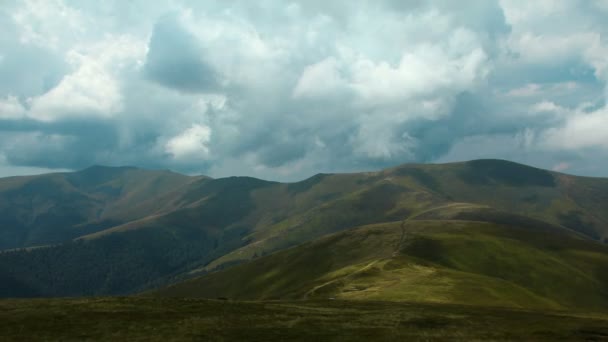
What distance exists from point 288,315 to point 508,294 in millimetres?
77407

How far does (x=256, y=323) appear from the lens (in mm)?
69750

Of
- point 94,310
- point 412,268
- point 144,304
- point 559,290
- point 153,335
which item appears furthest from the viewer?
point 559,290

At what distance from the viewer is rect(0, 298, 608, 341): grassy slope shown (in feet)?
201

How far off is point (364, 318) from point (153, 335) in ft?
109

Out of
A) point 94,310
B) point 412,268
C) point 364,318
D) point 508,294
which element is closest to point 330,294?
point 412,268

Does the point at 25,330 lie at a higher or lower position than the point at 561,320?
higher

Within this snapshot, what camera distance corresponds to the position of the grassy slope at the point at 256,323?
6119 cm

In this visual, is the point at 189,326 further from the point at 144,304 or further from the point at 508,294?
the point at 508,294

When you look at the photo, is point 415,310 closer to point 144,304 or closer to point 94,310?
point 144,304

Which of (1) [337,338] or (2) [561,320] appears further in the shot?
(2) [561,320]

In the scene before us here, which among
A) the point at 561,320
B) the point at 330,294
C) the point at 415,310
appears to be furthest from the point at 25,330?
the point at 330,294

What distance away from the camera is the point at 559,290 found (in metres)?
179

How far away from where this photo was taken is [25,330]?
201 feet

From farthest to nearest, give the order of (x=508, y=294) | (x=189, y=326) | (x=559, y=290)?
(x=559, y=290), (x=508, y=294), (x=189, y=326)
